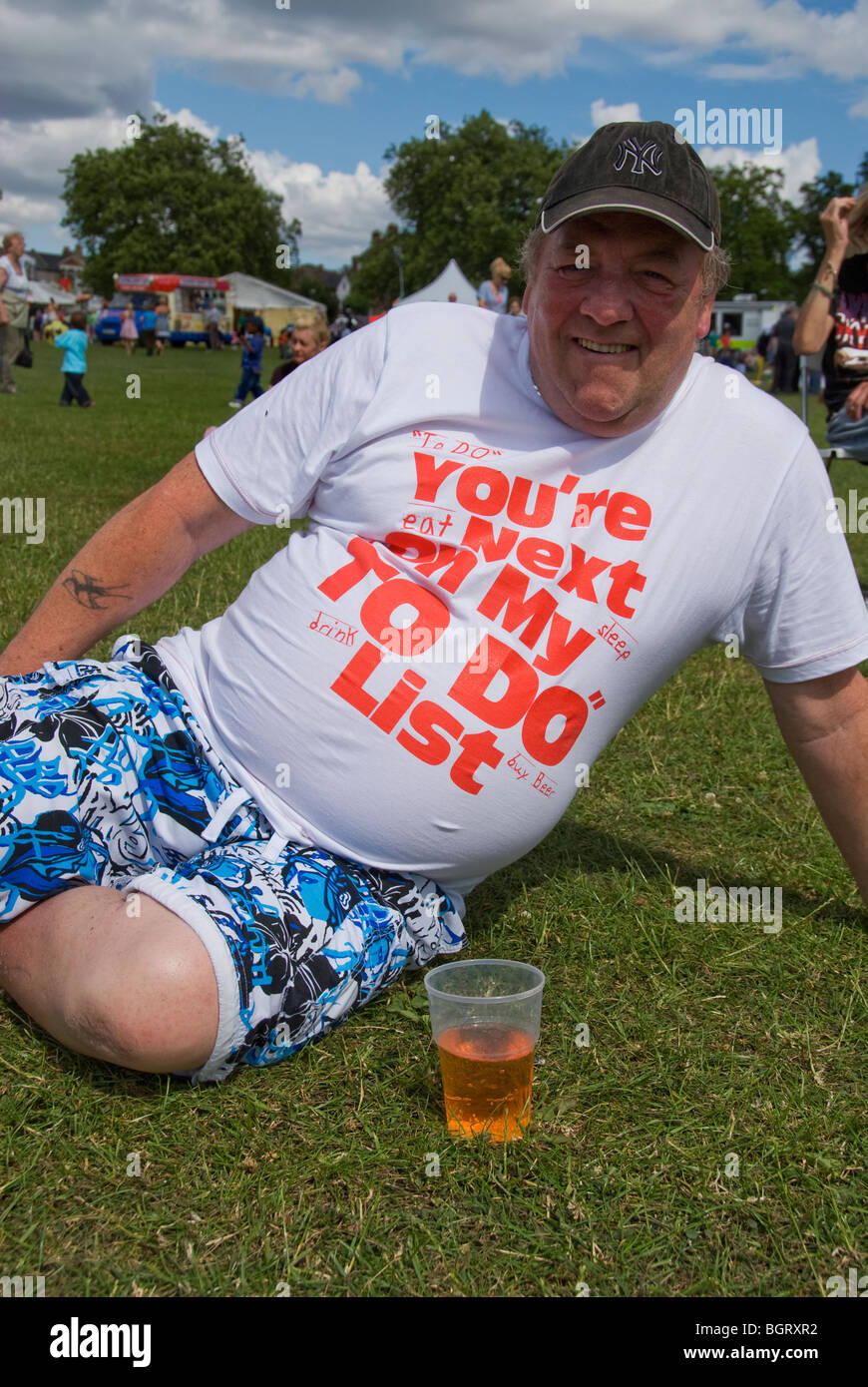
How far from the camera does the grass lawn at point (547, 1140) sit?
1.75 metres

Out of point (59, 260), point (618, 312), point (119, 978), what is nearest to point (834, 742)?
point (618, 312)

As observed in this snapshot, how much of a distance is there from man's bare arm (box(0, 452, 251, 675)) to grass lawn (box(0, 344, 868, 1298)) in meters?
0.79

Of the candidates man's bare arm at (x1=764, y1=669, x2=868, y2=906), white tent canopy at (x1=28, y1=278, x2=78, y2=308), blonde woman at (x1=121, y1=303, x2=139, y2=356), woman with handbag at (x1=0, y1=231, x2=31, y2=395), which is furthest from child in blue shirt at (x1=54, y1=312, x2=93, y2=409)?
white tent canopy at (x1=28, y1=278, x2=78, y2=308)

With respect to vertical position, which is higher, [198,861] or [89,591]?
[89,591]

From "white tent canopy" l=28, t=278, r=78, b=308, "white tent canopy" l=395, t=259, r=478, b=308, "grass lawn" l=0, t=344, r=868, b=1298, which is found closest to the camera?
"grass lawn" l=0, t=344, r=868, b=1298

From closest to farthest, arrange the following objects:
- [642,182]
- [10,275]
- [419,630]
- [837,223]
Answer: [642,182]
[419,630]
[837,223]
[10,275]

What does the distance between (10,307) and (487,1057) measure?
55.7 ft

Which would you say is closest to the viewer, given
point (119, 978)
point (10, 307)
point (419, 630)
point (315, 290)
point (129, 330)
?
point (119, 978)

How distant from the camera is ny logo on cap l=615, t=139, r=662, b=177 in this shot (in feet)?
6.66

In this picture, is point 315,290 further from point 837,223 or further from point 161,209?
point 837,223

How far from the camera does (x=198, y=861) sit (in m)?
2.22

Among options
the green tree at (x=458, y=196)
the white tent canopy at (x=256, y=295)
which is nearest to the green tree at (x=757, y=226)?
the green tree at (x=458, y=196)

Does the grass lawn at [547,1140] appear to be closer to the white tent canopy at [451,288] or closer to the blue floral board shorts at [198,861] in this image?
the blue floral board shorts at [198,861]

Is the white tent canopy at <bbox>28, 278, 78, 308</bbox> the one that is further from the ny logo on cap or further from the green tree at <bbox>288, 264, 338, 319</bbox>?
the ny logo on cap
